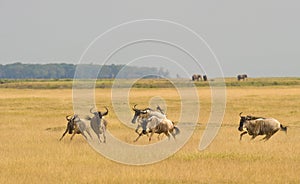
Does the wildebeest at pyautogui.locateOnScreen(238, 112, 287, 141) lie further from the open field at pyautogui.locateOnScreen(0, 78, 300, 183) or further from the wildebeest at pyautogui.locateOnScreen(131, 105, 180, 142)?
the wildebeest at pyautogui.locateOnScreen(131, 105, 180, 142)

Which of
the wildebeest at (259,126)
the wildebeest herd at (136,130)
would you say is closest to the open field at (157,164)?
the wildebeest at (259,126)

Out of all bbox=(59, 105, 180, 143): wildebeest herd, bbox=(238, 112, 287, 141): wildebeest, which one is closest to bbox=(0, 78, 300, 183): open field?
bbox=(238, 112, 287, 141): wildebeest

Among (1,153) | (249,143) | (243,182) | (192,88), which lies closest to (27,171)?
(1,153)

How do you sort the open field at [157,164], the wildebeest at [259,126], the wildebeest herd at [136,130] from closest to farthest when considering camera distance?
the open field at [157,164], the wildebeest herd at [136,130], the wildebeest at [259,126]

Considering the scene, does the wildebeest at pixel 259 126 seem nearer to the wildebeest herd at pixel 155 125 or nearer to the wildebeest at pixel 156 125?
the wildebeest herd at pixel 155 125

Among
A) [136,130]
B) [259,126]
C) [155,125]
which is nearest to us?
[155,125]

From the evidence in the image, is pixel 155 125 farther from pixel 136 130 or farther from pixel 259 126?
pixel 259 126

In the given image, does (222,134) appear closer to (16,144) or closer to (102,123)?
(102,123)

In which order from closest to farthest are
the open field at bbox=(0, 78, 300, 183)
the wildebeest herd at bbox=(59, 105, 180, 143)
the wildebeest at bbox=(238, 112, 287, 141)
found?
1. the open field at bbox=(0, 78, 300, 183)
2. the wildebeest herd at bbox=(59, 105, 180, 143)
3. the wildebeest at bbox=(238, 112, 287, 141)

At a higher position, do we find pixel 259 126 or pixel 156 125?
pixel 156 125

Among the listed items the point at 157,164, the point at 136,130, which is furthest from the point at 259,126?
the point at 157,164

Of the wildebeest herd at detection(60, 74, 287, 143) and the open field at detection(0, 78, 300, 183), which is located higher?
the wildebeest herd at detection(60, 74, 287, 143)

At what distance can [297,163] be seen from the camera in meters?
15.8

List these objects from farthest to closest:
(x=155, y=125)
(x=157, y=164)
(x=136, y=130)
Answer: (x=136, y=130) < (x=155, y=125) < (x=157, y=164)
